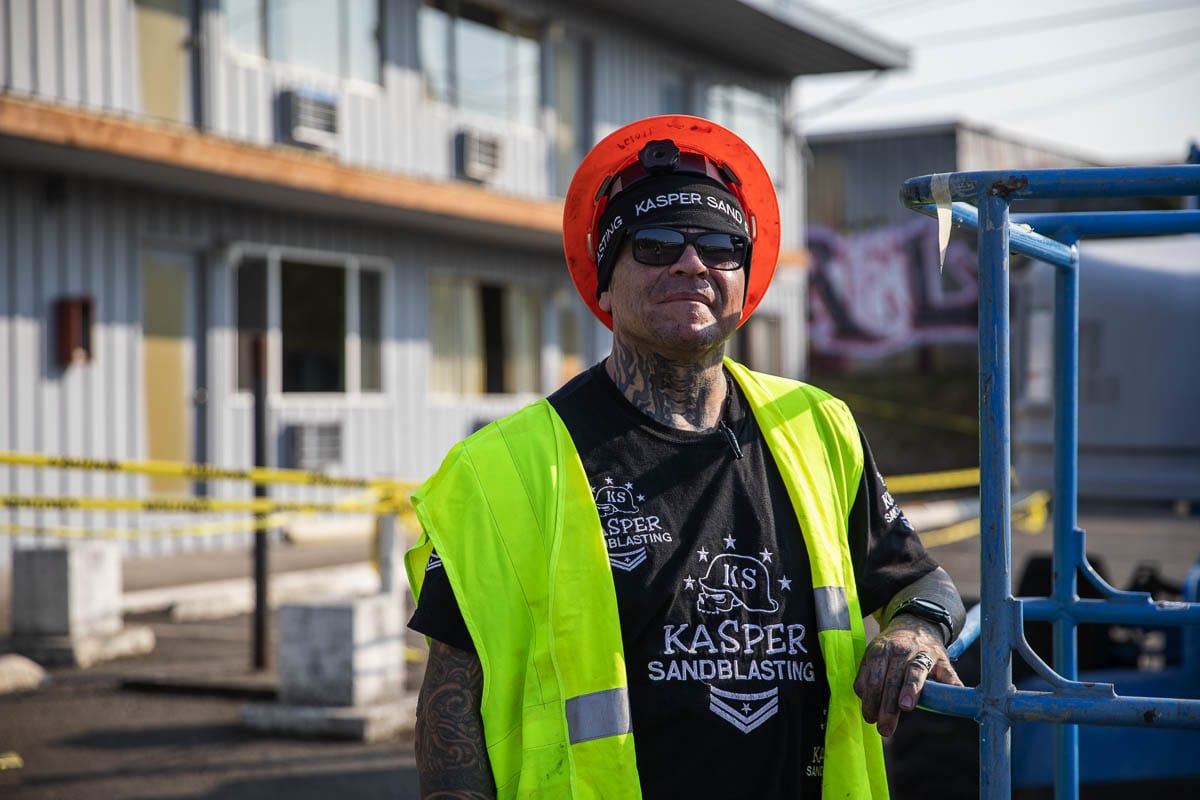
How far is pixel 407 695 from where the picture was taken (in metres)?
7.04

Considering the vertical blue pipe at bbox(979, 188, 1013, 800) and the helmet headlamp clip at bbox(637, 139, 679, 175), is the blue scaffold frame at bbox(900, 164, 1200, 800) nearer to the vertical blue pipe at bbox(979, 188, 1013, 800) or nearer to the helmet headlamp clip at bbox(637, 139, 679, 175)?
the vertical blue pipe at bbox(979, 188, 1013, 800)

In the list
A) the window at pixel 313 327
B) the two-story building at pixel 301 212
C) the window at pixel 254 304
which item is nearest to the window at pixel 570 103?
the two-story building at pixel 301 212

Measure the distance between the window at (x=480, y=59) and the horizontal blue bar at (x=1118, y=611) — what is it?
44.8ft

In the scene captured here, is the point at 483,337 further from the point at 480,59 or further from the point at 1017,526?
the point at 1017,526

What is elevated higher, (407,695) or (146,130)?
(146,130)

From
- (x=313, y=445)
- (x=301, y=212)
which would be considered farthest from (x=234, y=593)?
(x=301, y=212)

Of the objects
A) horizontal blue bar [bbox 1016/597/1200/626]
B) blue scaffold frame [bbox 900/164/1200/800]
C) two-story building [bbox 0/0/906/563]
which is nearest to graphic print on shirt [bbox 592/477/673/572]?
blue scaffold frame [bbox 900/164/1200/800]

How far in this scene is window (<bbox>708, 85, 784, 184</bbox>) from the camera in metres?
20.8

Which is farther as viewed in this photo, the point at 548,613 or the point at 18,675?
the point at 18,675

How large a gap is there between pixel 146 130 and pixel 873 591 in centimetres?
1010

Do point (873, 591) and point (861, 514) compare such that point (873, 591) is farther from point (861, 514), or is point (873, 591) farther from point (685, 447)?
point (685, 447)

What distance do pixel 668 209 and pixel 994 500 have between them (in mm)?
791

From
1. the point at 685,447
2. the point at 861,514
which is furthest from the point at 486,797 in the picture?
the point at 861,514

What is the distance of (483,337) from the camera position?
17156 millimetres
